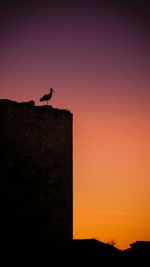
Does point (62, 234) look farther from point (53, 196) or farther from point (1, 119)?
point (1, 119)

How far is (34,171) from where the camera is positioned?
674 inches

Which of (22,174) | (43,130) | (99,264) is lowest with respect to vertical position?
(99,264)

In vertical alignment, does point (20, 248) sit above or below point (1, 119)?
below

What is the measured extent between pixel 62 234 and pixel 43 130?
4139 millimetres

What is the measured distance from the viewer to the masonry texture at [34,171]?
648 inches

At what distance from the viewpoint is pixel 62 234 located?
57.6 ft

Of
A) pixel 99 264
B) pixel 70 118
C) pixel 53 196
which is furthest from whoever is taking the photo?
pixel 99 264

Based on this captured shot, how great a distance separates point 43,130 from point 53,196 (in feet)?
8.53

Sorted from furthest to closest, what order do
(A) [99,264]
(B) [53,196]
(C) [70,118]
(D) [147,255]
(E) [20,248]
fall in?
(D) [147,255] → (A) [99,264] → (C) [70,118] → (B) [53,196] → (E) [20,248]

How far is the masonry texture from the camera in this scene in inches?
648

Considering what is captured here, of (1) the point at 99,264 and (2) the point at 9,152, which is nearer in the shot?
(2) the point at 9,152

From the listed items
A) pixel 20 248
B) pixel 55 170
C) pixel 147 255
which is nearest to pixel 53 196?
pixel 55 170

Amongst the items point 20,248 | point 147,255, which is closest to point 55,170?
point 20,248

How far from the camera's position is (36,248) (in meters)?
16.7
